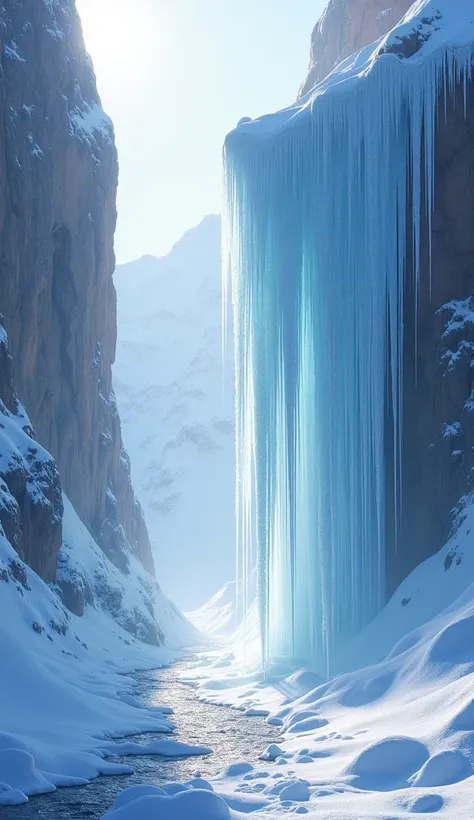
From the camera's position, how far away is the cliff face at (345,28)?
41.6 metres

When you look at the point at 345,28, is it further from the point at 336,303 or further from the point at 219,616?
the point at 219,616

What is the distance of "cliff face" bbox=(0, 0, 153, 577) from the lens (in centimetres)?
4131

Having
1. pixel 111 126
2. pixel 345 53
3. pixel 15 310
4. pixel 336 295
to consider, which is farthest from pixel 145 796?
pixel 111 126

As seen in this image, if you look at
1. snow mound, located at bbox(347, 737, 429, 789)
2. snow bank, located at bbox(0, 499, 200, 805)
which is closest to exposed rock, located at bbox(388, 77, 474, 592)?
snow bank, located at bbox(0, 499, 200, 805)

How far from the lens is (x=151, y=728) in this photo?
18.1 m

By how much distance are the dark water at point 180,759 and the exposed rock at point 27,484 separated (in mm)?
8942

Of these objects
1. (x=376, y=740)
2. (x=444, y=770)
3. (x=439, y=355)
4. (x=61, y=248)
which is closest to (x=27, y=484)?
(x=439, y=355)

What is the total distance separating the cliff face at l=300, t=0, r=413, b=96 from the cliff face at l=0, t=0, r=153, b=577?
12479 millimetres

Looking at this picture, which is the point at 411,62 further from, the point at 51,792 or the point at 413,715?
the point at 51,792

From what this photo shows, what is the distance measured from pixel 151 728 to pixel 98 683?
5751mm

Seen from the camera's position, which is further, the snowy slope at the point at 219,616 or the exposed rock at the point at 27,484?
the snowy slope at the point at 219,616

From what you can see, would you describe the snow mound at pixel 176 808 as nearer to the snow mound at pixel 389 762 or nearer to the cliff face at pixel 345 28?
the snow mound at pixel 389 762

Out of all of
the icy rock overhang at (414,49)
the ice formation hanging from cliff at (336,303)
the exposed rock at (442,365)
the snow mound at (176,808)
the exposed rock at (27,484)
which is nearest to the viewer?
the snow mound at (176,808)

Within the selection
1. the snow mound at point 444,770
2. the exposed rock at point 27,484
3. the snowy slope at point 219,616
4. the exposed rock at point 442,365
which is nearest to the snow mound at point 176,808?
the snow mound at point 444,770
